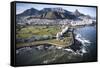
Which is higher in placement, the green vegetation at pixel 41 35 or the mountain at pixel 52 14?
the mountain at pixel 52 14

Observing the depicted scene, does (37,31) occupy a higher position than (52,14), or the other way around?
(52,14)

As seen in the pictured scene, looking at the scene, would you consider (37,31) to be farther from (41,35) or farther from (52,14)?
(52,14)

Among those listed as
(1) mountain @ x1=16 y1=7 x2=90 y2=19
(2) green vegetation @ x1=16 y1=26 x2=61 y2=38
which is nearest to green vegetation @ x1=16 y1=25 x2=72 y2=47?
(2) green vegetation @ x1=16 y1=26 x2=61 y2=38

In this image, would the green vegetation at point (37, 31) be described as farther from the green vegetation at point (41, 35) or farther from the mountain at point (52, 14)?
the mountain at point (52, 14)

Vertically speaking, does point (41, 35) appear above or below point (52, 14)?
below

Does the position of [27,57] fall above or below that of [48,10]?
below

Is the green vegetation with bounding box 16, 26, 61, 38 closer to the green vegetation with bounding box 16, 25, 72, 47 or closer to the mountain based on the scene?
the green vegetation with bounding box 16, 25, 72, 47

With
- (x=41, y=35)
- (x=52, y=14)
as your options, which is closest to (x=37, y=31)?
(x=41, y=35)

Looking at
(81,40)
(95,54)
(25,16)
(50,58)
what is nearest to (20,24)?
(25,16)

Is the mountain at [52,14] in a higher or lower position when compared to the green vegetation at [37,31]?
higher

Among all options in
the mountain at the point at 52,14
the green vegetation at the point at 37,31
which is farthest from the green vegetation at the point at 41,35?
the mountain at the point at 52,14
